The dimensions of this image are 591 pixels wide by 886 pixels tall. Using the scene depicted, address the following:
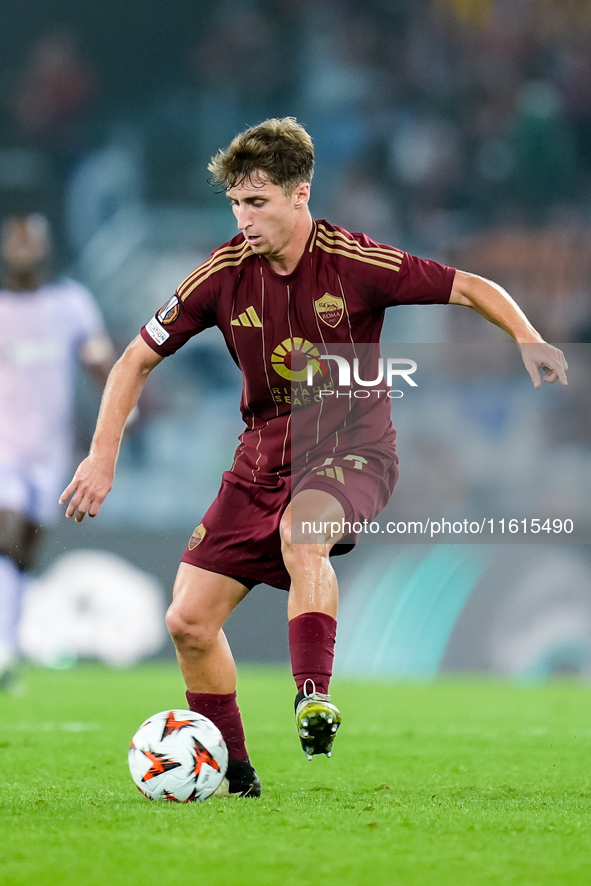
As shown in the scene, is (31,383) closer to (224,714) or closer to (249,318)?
(249,318)

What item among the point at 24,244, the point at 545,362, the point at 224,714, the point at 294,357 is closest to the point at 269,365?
the point at 294,357

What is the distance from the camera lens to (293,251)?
3680 mm

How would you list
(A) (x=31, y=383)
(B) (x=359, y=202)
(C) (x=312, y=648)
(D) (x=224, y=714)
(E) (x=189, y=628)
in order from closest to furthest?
(C) (x=312, y=648) → (E) (x=189, y=628) → (D) (x=224, y=714) → (A) (x=31, y=383) → (B) (x=359, y=202)

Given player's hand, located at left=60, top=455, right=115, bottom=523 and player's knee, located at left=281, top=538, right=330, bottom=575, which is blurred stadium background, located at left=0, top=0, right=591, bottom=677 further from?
player's knee, located at left=281, top=538, right=330, bottom=575

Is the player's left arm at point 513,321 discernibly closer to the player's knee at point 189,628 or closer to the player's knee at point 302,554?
the player's knee at point 302,554

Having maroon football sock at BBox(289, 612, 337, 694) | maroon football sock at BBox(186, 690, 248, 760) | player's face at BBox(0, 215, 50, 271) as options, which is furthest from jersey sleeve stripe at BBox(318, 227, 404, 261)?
player's face at BBox(0, 215, 50, 271)

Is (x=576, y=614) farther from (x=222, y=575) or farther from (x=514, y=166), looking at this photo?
(x=222, y=575)

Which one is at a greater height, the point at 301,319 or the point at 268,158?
the point at 268,158

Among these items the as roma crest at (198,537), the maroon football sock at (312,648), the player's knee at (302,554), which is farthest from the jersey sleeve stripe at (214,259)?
the maroon football sock at (312,648)

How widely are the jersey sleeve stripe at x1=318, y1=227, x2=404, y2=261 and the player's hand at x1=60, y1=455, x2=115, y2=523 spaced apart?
1.02 metres

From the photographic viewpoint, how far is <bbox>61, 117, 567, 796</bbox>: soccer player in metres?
3.55

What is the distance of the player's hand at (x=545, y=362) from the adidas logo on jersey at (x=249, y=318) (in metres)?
0.87

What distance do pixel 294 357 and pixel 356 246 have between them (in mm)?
410

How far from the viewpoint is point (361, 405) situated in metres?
3.77
